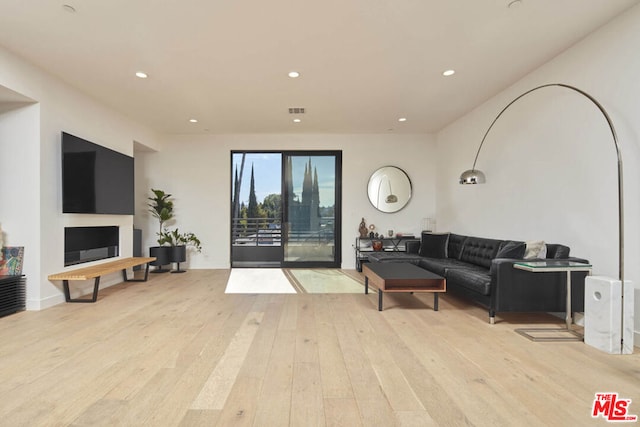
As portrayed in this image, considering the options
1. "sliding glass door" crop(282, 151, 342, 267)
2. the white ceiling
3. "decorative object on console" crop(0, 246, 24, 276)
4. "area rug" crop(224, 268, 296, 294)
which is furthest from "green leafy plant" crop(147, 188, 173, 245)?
"decorative object on console" crop(0, 246, 24, 276)

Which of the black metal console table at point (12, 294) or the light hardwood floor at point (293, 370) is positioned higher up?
the black metal console table at point (12, 294)

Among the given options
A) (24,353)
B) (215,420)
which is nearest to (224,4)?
(215,420)

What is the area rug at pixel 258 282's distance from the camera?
15.0 ft

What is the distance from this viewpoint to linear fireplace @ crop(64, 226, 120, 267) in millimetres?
4070

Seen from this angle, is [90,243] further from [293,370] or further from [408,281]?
[408,281]

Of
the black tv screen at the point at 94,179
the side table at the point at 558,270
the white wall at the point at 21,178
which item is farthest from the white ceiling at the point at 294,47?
the side table at the point at 558,270

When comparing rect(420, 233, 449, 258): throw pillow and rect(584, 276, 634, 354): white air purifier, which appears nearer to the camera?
Answer: rect(584, 276, 634, 354): white air purifier

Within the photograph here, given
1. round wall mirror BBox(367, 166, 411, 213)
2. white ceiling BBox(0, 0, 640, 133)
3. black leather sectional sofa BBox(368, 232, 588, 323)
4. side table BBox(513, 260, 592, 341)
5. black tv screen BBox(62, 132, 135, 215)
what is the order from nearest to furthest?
white ceiling BBox(0, 0, 640, 133), side table BBox(513, 260, 592, 341), black leather sectional sofa BBox(368, 232, 588, 323), black tv screen BBox(62, 132, 135, 215), round wall mirror BBox(367, 166, 411, 213)

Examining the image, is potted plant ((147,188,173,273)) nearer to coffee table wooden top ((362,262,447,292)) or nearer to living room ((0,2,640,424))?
living room ((0,2,640,424))

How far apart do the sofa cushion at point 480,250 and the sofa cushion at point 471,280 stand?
2.02 ft

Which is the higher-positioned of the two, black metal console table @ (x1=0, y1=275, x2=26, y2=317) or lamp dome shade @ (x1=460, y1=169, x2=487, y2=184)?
lamp dome shade @ (x1=460, y1=169, x2=487, y2=184)

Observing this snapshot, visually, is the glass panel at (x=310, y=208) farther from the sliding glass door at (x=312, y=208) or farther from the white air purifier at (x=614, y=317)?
the white air purifier at (x=614, y=317)

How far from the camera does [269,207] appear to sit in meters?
6.53

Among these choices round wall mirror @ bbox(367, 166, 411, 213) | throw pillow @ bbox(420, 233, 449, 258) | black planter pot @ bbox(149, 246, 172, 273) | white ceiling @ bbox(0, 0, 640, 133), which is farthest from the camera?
round wall mirror @ bbox(367, 166, 411, 213)
